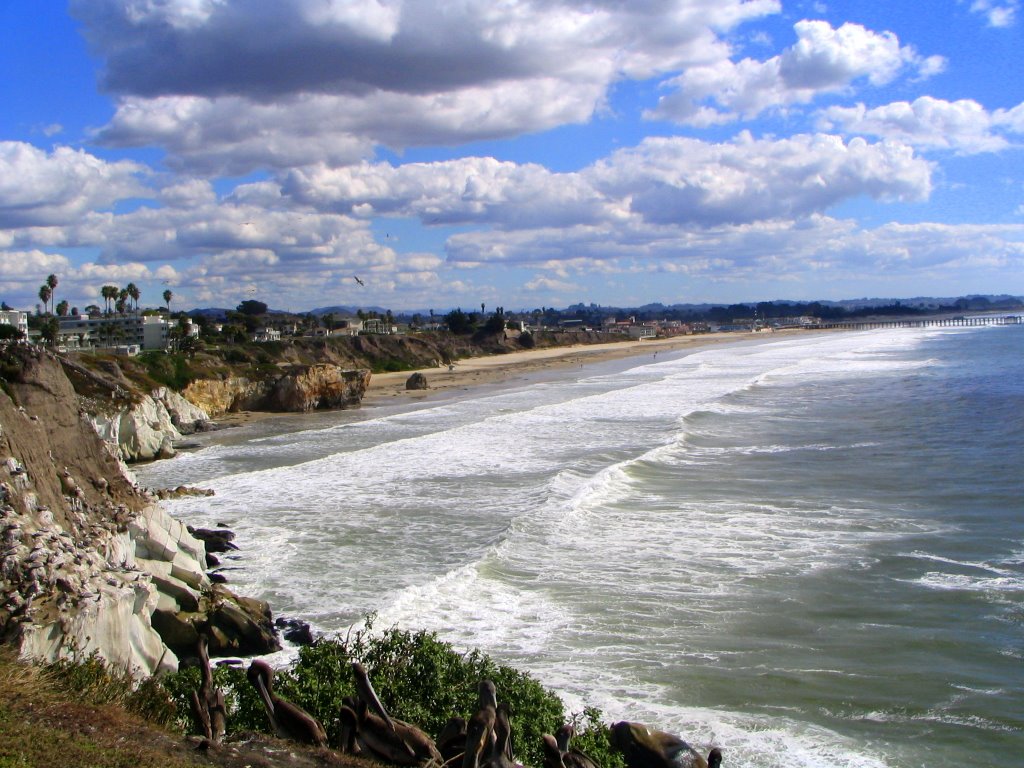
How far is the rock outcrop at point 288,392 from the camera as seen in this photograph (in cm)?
5439

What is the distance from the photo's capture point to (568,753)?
8531 mm

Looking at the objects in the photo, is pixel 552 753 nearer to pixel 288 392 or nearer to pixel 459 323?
pixel 288 392

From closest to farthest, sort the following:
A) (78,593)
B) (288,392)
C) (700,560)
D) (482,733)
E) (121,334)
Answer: (482,733)
(78,593)
(700,560)
(288,392)
(121,334)

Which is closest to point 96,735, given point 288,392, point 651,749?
point 651,749

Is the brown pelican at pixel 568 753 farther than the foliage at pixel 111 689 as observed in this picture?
No

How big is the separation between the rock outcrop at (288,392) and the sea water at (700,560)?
540 inches

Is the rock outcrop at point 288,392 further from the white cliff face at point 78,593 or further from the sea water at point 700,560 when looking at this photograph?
the white cliff face at point 78,593

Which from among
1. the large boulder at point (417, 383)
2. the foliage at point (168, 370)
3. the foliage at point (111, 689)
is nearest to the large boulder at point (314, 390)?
the foliage at point (168, 370)

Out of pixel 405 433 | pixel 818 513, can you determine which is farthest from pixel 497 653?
pixel 405 433

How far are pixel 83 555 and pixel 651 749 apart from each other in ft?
27.0

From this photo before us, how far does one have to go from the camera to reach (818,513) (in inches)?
900

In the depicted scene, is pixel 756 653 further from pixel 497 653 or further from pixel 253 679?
pixel 253 679

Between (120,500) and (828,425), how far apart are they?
3028 centimetres

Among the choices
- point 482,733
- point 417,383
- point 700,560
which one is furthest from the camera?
point 417,383
